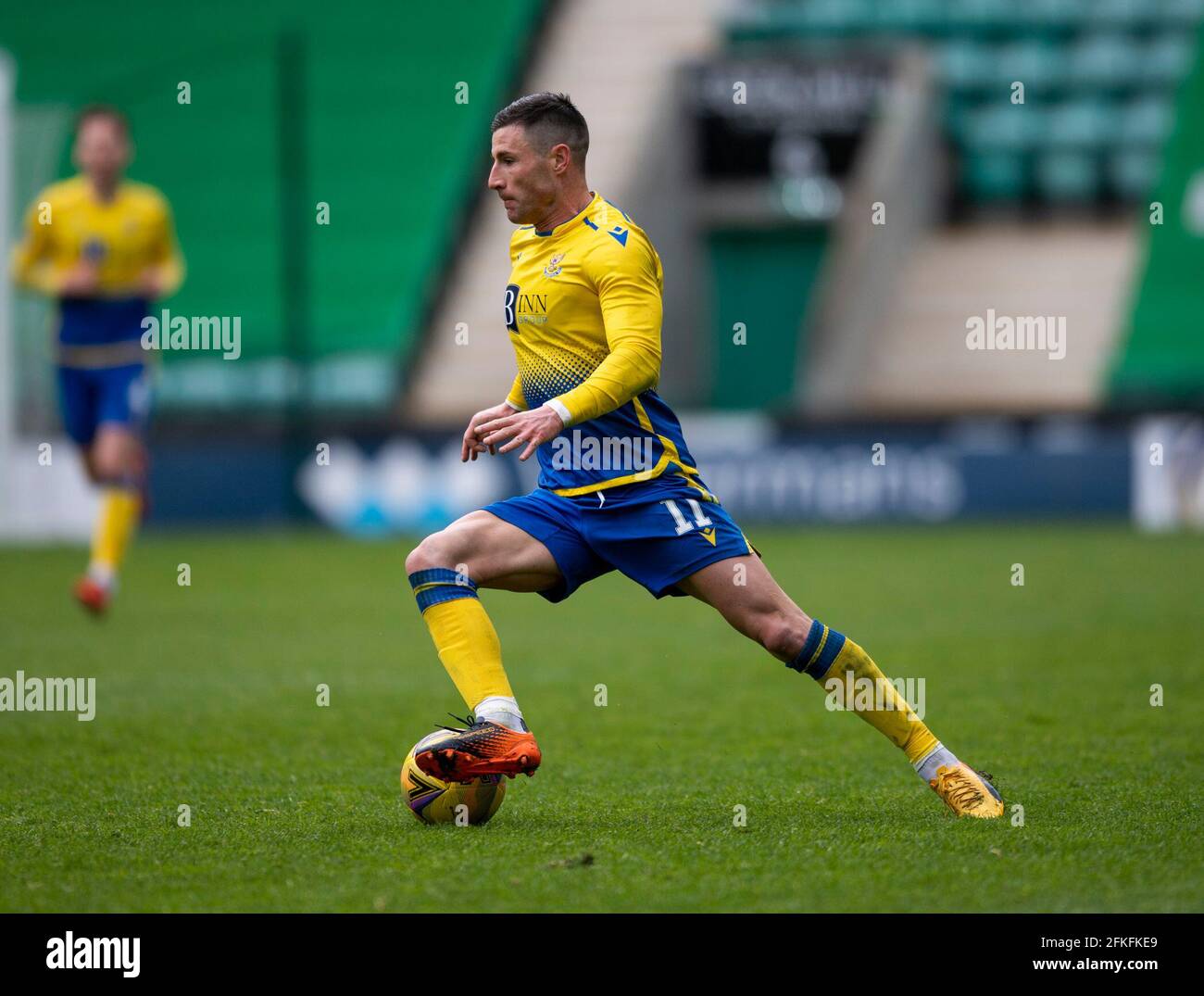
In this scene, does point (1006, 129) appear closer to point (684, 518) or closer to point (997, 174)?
point (997, 174)

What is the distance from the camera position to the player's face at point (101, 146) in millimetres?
10812

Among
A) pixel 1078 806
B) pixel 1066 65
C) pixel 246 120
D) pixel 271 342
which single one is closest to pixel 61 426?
pixel 271 342

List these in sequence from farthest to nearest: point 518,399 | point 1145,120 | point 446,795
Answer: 1. point 1145,120
2. point 518,399
3. point 446,795

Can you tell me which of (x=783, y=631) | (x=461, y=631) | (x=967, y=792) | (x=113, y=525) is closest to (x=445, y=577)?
(x=461, y=631)

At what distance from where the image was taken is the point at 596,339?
17.4 feet

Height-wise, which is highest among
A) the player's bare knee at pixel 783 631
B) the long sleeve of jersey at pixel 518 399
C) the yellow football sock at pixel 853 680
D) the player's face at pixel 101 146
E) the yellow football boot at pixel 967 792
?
the player's face at pixel 101 146

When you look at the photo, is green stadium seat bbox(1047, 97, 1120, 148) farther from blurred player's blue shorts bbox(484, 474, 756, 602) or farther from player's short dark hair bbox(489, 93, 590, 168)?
blurred player's blue shorts bbox(484, 474, 756, 602)

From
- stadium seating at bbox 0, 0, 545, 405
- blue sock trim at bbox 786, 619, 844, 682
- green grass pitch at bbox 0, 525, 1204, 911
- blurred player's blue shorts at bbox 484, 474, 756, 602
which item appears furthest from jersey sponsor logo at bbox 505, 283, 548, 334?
stadium seating at bbox 0, 0, 545, 405

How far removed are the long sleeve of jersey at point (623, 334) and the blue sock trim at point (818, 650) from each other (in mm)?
854

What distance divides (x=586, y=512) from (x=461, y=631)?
50cm

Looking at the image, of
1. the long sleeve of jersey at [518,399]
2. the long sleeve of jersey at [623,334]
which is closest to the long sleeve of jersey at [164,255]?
the long sleeve of jersey at [518,399]

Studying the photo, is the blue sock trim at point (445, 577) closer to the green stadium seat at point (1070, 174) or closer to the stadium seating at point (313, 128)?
the stadium seating at point (313, 128)

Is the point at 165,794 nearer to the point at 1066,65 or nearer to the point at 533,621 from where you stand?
the point at 533,621

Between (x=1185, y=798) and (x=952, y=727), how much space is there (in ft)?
5.35
